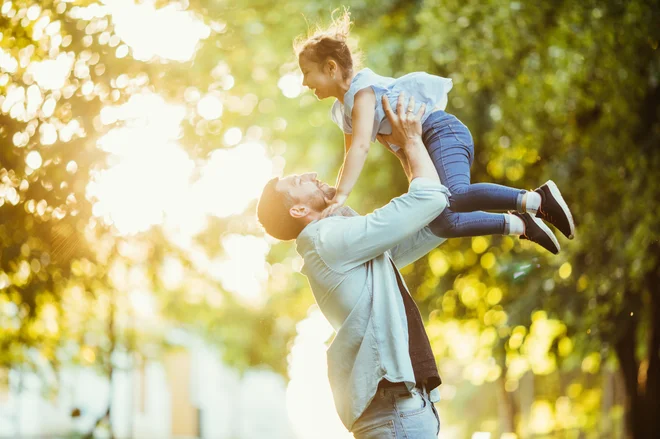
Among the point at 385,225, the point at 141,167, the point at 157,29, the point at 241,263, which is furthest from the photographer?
the point at 241,263

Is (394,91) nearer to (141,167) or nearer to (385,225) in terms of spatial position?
(385,225)

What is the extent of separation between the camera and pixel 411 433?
2309 millimetres

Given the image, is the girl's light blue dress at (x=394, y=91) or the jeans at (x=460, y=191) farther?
the girl's light blue dress at (x=394, y=91)

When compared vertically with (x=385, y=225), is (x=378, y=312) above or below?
below

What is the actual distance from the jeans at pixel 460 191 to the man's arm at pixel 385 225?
365 mm

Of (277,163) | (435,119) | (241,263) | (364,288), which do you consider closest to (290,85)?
(277,163)

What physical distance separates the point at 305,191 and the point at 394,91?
548mm

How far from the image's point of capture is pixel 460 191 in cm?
276

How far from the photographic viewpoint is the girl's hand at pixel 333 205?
254 cm

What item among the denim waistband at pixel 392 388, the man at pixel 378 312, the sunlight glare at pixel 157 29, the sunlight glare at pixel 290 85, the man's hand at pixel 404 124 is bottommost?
the denim waistband at pixel 392 388

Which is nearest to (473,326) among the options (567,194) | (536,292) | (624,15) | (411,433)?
(536,292)

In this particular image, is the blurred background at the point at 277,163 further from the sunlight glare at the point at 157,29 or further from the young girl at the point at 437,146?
the young girl at the point at 437,146

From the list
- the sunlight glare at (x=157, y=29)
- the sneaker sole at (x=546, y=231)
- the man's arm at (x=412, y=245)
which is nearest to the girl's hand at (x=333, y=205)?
the man's arm at (x=412, y=245)

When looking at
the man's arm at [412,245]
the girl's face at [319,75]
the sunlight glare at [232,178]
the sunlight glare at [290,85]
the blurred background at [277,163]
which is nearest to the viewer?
the man's arm at [412,245]
